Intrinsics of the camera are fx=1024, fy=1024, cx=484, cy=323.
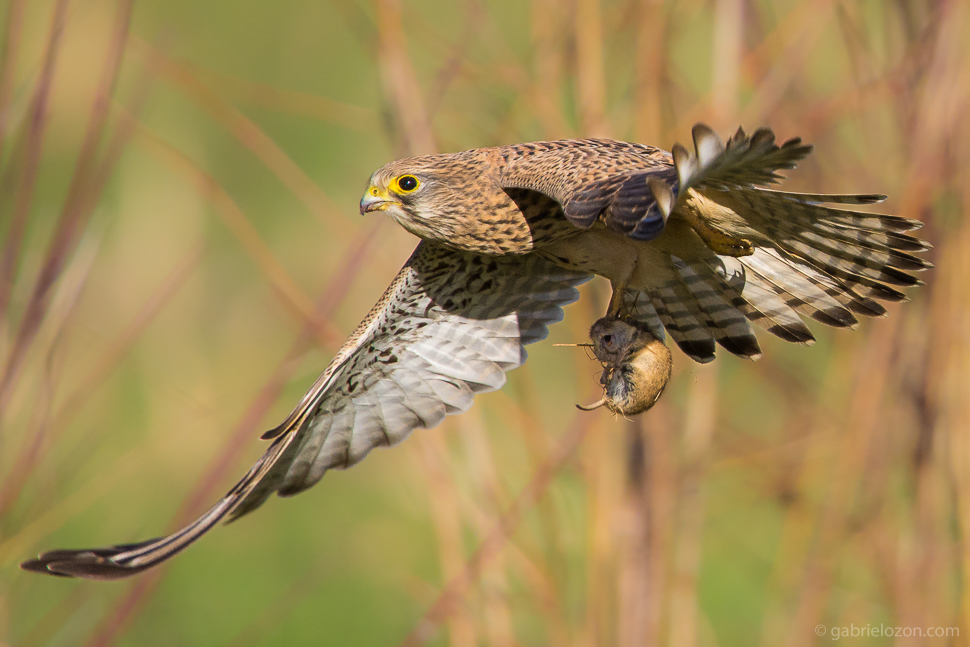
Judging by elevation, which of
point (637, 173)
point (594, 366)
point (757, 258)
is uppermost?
point (757, 258)

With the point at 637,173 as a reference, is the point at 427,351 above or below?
below

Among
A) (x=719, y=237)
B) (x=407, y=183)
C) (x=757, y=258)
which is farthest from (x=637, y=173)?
(x=407, y=183)

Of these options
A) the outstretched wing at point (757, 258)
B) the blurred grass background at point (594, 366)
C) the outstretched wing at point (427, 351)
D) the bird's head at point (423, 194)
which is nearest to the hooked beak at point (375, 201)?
the bird's head at point (423, 194)

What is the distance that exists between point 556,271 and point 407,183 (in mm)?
598

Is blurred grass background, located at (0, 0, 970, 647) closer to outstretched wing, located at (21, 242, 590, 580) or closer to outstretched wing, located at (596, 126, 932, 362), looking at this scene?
outstretched wing, located at (21, 242, 590, 580)

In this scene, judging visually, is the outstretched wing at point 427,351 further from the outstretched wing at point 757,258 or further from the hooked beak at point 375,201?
the outstretched wing at point 757,258

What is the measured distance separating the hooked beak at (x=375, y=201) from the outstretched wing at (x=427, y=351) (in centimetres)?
29

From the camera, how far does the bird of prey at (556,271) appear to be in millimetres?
2150

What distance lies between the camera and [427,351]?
3357 mm

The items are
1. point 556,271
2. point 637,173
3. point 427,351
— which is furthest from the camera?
point 427,351

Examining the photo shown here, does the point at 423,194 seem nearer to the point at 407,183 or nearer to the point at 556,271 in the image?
the point at 407,183

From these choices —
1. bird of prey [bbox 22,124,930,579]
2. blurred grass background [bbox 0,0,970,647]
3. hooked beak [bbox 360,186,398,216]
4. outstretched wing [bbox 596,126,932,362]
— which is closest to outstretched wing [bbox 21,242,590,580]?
bird of prey [bbox 22,124,930,579]

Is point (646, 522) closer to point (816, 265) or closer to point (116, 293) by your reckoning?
point (816, 265)

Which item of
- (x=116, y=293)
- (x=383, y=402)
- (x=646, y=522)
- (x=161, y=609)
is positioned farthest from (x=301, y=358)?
(x=116, y=293)
